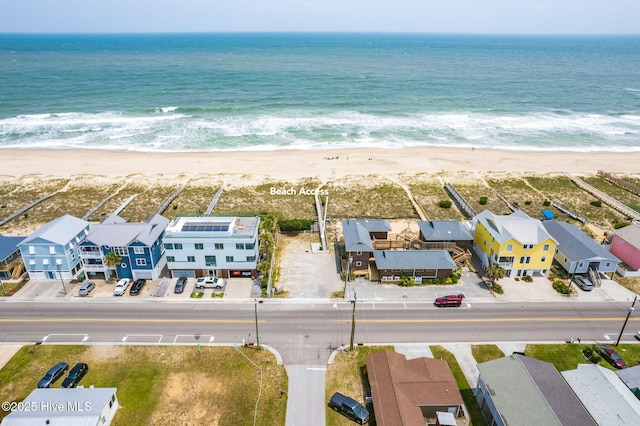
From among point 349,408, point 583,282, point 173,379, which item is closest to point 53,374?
point 173,379

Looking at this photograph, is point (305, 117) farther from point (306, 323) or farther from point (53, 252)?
point (306, 323)

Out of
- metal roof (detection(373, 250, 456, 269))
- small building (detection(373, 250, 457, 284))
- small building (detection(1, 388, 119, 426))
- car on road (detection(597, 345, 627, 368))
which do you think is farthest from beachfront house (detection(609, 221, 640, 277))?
small building (detection(1, 388, 119, 426))

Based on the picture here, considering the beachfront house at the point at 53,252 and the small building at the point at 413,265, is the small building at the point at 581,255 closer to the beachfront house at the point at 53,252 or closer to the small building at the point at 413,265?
the small building at the point at 413,265

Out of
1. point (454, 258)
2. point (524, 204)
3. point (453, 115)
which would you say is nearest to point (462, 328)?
point (454, 258)

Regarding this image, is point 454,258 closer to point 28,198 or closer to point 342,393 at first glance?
point 342,393

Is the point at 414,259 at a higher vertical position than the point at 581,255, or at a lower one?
lower

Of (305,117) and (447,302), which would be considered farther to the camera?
(305,117)

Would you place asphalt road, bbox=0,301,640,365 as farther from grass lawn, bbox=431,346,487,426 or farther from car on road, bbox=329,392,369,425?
car on road, bbox=329,392,369,425
